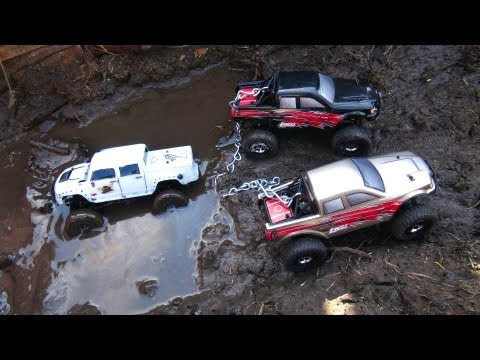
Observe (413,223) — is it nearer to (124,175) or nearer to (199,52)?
(124,175)

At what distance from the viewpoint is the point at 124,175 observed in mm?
9883

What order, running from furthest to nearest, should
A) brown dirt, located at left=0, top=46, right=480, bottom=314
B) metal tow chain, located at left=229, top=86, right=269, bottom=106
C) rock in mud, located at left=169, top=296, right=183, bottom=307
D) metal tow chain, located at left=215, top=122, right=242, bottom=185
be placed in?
metal tow chain, located at left=215, top=122, right=242, bottom=185
metal tow chain, located at left=229, top=86, right=269, bottom=106
rock in mud, located at left=169, top=296, right=183, bottom=307
brown dirt, located at left=0, top=46, right=480, bottom=314

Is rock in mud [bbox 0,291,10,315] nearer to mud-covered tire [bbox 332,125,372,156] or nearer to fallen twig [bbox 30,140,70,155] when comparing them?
fallen twig [bbox 30,140,70,155]

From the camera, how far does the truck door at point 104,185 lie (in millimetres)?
9844

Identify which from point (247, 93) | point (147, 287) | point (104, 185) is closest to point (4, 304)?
point (147, 287)

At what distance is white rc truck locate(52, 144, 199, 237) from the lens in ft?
32.4

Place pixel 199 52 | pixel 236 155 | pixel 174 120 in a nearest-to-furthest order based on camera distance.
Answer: pixel 236 155
pixel 174 120
pixel 199 52

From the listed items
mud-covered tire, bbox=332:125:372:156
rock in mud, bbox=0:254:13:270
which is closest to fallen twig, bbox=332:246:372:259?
→ mud-covered tire, bbox=332:125:372:156

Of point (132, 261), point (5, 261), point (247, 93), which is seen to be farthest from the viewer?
point (247, 93)

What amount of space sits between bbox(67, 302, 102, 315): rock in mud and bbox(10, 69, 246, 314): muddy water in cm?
9

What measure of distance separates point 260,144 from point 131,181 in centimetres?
305

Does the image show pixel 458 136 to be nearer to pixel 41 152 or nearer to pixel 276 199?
pixel 276 199

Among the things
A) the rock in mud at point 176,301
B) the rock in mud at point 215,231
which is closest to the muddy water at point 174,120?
the rock in mud at point 215,231

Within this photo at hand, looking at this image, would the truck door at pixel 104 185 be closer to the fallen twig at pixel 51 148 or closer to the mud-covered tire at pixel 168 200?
the mud-covered tire at pixel 168 200
